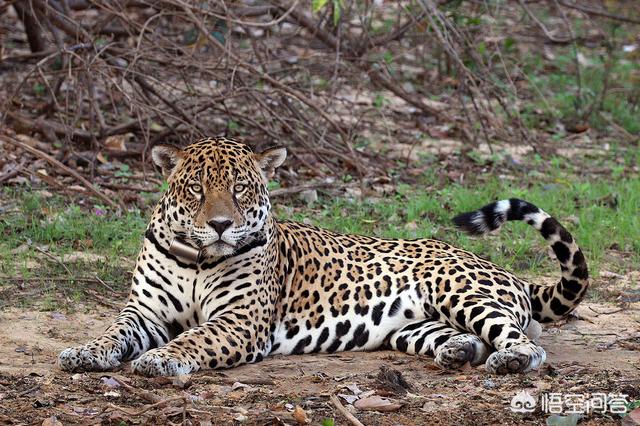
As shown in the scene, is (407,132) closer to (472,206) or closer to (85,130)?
(472,206)

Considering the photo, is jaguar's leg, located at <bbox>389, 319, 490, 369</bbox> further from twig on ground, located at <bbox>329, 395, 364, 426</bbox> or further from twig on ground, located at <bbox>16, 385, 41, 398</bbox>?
twig on ground, located at <bbox>16, 385, 41, 398</bbox>

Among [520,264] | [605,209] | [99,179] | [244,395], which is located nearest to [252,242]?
[244,395]

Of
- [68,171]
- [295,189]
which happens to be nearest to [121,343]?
[68,171]

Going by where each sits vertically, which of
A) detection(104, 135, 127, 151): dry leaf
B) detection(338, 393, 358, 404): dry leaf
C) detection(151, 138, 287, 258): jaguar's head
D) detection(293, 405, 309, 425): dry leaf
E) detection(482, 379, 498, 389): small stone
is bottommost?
detection(293, 405, 309, 425): dry leaf

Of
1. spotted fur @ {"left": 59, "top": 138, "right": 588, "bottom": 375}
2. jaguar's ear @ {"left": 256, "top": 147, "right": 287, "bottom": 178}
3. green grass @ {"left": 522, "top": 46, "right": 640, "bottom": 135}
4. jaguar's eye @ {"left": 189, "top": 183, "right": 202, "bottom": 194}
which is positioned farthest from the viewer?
green grass @ {"left": 522, "top": 46, "right": 640, "bottom": 135}

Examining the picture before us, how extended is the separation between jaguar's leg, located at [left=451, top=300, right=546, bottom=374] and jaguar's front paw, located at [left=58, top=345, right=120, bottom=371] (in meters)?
2.06

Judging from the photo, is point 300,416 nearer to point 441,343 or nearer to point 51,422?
point 51,422

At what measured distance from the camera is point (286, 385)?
5.89 m

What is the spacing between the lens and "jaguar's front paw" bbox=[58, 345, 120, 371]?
5.89 metres

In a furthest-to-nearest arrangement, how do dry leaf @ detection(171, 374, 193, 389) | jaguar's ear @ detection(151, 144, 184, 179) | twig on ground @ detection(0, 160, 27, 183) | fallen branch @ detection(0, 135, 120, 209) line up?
twig on ground @ detection(0, 160, 27, 183)
fallen branch @ detection(0, 135, 120, 209)
jaguar's ear @ detection(151, 144, 184, 179)
dry leaf @ detection(171, 374, 193, 389)

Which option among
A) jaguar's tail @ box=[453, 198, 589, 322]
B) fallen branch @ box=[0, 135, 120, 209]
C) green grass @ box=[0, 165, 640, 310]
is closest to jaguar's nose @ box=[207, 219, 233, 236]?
jaguar's tail @ box=[453, 198, 589, 322]

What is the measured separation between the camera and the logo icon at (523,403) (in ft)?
17.6

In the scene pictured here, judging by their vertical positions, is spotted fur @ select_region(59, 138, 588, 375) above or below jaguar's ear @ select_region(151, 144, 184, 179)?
below

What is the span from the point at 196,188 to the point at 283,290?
0.94m
